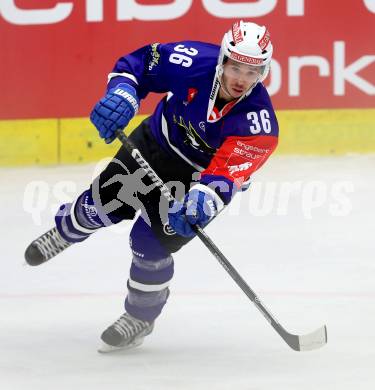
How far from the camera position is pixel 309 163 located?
814cm

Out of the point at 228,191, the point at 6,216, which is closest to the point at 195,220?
the point at 228,191

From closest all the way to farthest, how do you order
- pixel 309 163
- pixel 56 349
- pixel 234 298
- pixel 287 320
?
pixel 56 349
pixel 287 320
pixel 234 298
pixel 309 163

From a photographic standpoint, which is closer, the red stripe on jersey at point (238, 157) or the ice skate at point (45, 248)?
the red stripe on jersey at point (238, 157)

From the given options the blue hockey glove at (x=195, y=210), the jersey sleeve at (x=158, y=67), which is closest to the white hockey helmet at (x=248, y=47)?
the jersey sleeve at (x=158, y=67)

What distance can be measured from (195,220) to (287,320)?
1.00 meters

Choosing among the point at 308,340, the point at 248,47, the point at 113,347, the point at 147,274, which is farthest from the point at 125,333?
the point at 248,47

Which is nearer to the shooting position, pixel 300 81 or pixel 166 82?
pixel 166 82

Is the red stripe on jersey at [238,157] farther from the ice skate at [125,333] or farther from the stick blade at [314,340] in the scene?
the ice skate at [125,333]

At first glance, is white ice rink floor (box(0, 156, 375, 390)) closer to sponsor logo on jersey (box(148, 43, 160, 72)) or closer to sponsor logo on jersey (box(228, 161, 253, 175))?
sponsor logo on jersey (box(228, 161, 253, 175))

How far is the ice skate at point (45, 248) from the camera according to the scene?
486 centimetres

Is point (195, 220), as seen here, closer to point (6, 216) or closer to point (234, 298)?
point (234, 298)

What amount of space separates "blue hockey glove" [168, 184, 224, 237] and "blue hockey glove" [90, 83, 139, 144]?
1.35 feet

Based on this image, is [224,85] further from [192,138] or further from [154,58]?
[154,58]

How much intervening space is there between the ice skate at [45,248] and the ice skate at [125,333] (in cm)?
38
